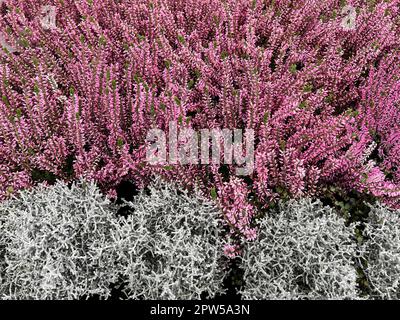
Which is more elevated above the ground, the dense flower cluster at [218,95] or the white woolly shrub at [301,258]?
the dense flower cluster at [218,95]

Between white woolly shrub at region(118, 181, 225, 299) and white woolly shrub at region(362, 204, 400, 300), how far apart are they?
0.79 meters

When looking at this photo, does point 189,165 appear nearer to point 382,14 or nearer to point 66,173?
point 66,173

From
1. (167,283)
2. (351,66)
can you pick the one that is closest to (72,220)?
(167,283)

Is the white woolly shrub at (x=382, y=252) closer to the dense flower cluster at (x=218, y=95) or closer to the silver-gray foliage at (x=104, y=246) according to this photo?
the dense flower cluster at (x=218, y=95)

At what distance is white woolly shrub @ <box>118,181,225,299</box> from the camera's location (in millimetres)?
1968

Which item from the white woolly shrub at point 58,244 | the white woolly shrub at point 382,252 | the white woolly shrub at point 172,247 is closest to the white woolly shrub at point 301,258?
the white woolly shrub at point 382,252

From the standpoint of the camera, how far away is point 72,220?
2107 millimetres

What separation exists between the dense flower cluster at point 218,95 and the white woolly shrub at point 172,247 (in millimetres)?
123

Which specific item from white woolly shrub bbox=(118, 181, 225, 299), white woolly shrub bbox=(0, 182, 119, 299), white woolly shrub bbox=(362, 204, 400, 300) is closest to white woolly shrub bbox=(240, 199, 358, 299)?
white woolly shrub bbox=(362, 204, 400, 300)

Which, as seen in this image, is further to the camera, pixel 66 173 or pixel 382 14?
pixel 382 14

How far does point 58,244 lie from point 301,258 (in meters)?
1.28

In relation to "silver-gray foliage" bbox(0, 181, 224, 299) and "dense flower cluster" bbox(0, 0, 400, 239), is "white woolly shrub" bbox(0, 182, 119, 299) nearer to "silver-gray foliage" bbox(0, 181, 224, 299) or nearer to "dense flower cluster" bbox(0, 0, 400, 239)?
"silver-gray foliage" bbox(0, 181, 224, 299)

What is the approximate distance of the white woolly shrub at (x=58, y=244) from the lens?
1971 millimetres

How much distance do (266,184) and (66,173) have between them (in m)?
1.19
